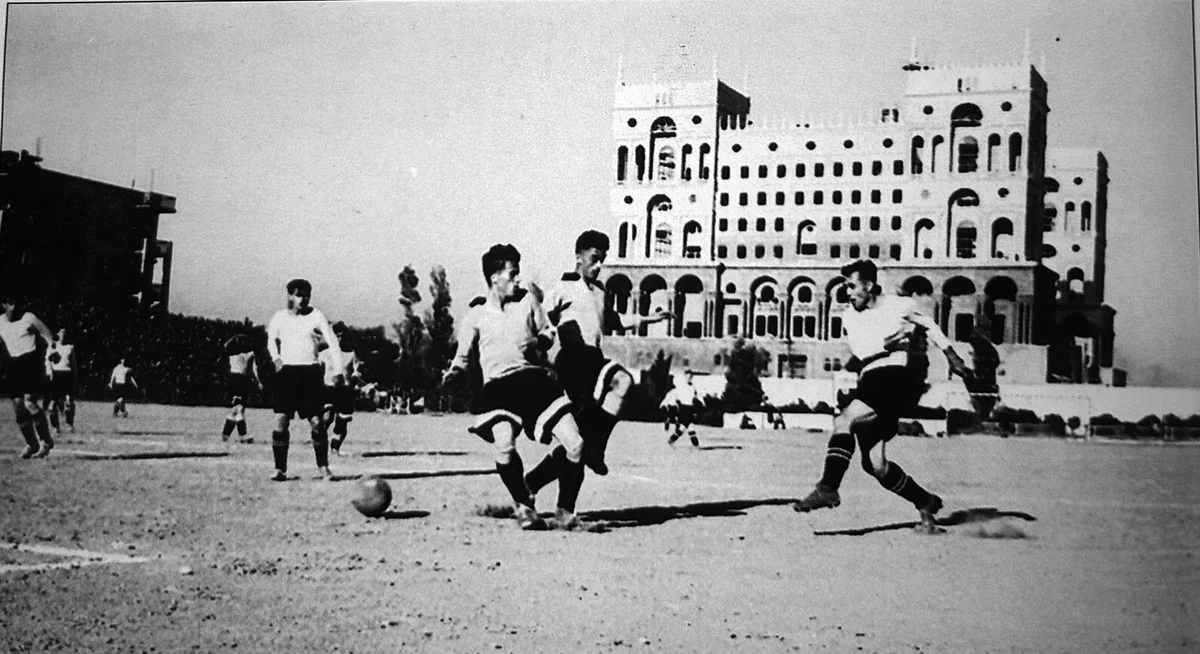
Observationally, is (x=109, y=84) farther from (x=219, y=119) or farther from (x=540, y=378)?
(x=540, y=378)

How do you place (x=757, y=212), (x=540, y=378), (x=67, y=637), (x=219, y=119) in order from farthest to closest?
(x=219, y=119) → (x=757, y=212) → (x=540, y=378) → (x=67, y=637)

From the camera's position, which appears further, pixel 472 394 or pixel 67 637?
pixel 472 394

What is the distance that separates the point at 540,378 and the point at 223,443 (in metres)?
1.77

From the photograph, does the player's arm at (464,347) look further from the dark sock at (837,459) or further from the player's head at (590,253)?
the dark sock at (837,459)

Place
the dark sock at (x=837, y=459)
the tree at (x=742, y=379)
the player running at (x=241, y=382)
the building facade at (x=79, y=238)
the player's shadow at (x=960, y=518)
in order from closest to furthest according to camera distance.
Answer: the player's shadow at (x=960, y=518) → the dark sock at (x=837, y=459) → the tree at (x=742, y=379) → the player running at (x=241, y=382) → the building facade at (x=79, y=238)

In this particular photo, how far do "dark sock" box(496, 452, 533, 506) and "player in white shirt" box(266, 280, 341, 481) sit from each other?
951mm

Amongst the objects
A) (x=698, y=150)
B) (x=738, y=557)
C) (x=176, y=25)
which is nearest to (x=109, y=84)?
(x=176, y=25)

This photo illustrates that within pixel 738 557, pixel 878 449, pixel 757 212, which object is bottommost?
pixel 738 557

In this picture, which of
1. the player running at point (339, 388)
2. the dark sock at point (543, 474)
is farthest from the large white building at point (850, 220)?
the player running at point (339, 388)

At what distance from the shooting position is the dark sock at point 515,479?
5758 millimetres

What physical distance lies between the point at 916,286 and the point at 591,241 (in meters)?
1.47

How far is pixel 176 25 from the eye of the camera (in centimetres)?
661

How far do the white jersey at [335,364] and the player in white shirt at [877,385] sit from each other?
223 cm

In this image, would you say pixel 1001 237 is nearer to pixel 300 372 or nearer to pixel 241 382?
pixel 300 372
